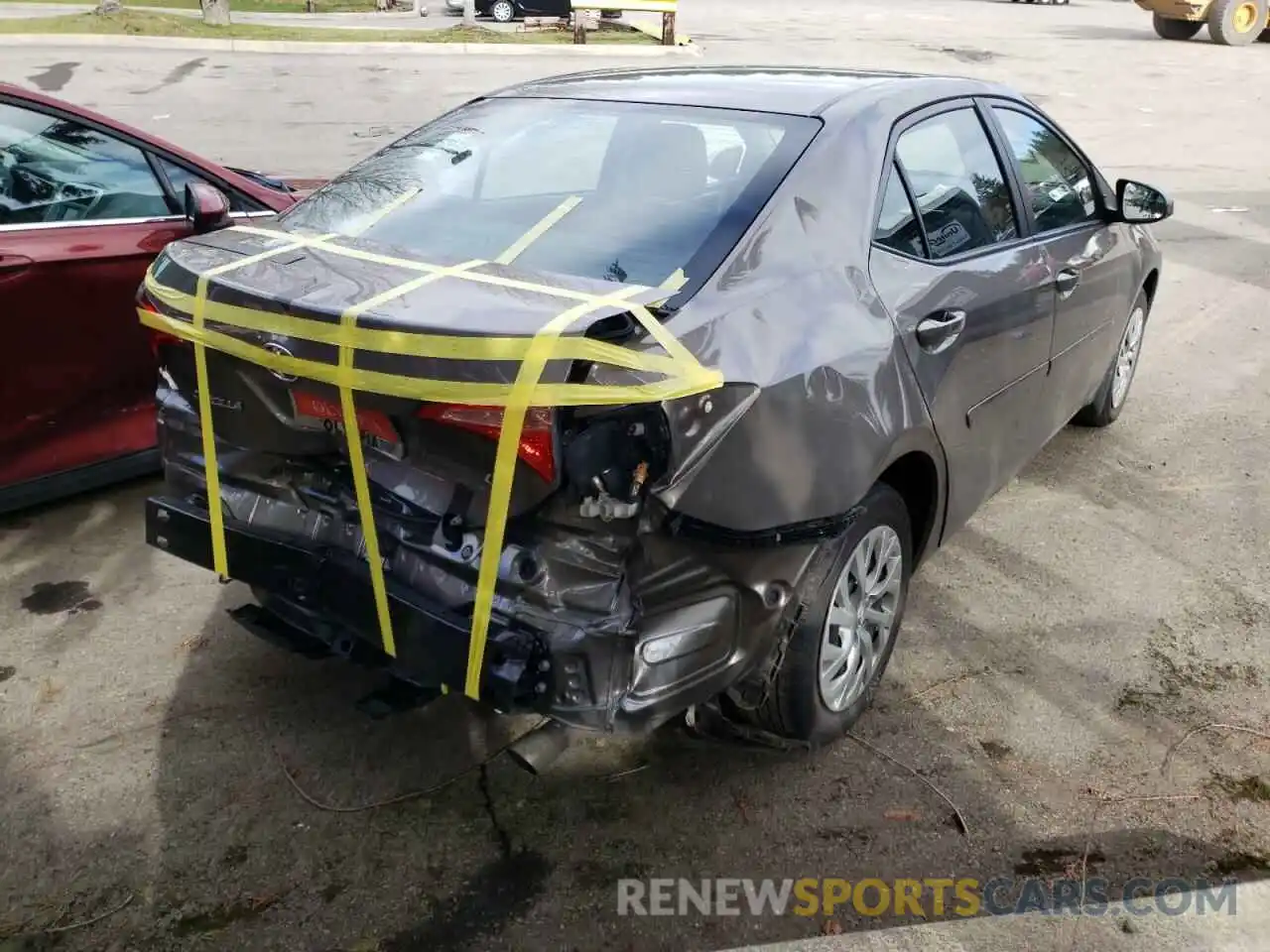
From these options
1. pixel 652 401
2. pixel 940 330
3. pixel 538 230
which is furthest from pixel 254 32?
pixel 652 401

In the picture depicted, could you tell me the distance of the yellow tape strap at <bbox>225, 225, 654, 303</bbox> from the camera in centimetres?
228

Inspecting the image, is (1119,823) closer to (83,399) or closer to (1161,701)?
(1161,701)

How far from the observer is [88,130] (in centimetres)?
411

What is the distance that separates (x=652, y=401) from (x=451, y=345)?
406 millimetres

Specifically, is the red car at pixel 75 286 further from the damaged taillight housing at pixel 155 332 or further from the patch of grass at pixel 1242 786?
the patch of grass at pixel 1242 786

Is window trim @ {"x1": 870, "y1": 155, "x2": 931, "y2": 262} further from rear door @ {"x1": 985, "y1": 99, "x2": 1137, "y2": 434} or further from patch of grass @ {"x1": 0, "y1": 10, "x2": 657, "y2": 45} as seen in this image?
patch of grass @ {"x1": 0, "y1": 10, "x2": 657, "y2": 45}

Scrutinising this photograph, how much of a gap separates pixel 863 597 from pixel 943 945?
0.90m

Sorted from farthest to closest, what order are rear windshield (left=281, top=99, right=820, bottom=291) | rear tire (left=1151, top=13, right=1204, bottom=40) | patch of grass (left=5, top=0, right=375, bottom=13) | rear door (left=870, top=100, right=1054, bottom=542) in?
patch of grass (left=5, top=0, right=375, bottom=13)
rear tire (left=1151, top=13, right=1204, bottom=40)
rear door (left=870, top=100, right=1054, bottom=542)
rear windshield (left=281, top=99, right=820, bottom=291)

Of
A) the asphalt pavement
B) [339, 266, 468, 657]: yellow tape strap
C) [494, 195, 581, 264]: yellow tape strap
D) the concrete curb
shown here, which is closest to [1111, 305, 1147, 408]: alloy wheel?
the asphalt pavement

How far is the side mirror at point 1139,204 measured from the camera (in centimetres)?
429

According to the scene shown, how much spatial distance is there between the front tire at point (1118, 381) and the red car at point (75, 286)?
4.10m

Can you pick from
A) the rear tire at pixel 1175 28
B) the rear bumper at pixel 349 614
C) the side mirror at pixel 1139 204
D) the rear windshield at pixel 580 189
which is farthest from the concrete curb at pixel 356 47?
the rear bumper at pixel 349 614

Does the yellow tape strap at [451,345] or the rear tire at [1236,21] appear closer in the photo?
the yellow tape strap at [451,345]

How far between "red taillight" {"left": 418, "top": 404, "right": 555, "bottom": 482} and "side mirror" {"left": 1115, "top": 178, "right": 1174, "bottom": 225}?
10.3 feet
